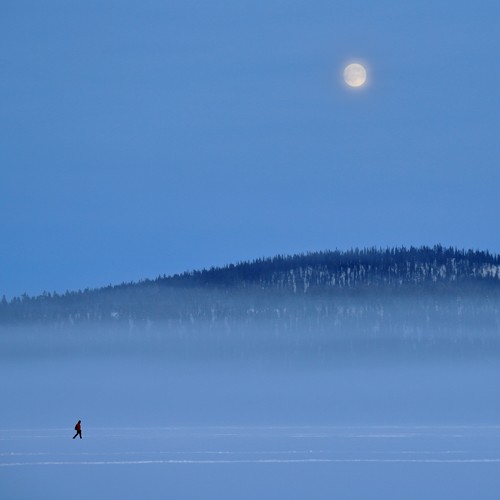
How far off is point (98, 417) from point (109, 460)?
107 m

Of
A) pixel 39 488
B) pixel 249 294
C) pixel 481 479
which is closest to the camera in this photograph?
pixel 39 488

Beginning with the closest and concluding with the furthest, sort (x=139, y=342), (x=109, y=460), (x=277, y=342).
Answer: (x=109, y=460) → (x=277, y=342) → (x=139, y=342)

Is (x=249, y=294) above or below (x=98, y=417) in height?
above

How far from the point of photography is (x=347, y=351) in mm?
174000

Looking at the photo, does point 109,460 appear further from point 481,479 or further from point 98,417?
point 98,417

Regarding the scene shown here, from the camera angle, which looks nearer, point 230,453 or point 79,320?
point 230,453

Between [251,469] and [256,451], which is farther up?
[256,451]

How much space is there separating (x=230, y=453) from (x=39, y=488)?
20.7 metres

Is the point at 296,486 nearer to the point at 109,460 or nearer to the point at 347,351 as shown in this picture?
the point at 109,460

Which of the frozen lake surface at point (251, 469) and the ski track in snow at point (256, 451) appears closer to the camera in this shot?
the frozen lake surface at point (251, 469)

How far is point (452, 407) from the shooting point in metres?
183

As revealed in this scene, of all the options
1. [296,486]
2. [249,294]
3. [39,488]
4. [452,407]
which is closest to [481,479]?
[296,486]

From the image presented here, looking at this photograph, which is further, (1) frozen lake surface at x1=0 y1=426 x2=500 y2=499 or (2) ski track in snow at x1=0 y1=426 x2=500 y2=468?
(2) ski track in snow at x1=0 y1=426 x2=500 y2=468

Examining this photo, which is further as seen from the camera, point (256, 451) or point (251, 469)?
point (256, 451)
